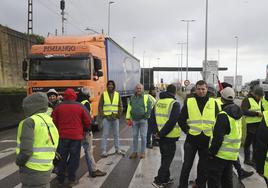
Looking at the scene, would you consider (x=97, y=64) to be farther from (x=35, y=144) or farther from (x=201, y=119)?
(x=35, y=144)

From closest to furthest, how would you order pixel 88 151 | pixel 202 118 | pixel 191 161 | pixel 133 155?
pixel 202 118 < pixel 191 161 < pixel 88 151 < pixel 133 155

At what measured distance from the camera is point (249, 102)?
8359 millimetres

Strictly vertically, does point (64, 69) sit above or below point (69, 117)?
above

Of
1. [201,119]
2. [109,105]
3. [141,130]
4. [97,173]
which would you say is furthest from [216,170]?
[109,105]

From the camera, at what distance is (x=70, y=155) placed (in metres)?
6.97

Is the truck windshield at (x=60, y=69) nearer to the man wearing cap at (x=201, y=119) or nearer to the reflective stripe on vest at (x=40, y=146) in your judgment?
the man wearing cap at (x=201, y=119)

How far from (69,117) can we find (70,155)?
692mm

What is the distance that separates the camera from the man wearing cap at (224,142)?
5.11 metres

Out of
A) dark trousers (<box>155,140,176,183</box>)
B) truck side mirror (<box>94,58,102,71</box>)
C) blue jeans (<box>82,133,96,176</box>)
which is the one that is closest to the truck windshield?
truck side mirror (<box>94,58,102,71</box>)

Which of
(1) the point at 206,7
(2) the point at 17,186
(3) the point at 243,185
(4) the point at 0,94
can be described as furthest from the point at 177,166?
(1) the point at 206,7

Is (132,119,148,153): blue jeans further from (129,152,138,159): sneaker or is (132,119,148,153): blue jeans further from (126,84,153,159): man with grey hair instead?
(129,152,138,159): sneaker

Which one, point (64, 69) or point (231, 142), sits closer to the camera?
point (231, 142)

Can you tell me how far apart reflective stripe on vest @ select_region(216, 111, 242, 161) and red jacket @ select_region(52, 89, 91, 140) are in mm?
2601

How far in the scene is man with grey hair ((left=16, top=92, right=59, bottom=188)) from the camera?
165 inches
